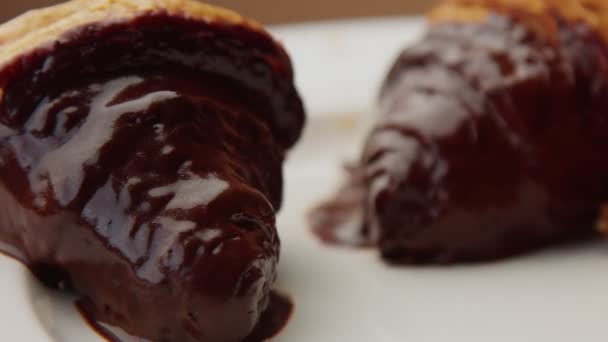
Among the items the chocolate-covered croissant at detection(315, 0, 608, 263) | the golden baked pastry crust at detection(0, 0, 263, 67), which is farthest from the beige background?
the chocolate-covered croissant at detection(315, 0, 608, 263)

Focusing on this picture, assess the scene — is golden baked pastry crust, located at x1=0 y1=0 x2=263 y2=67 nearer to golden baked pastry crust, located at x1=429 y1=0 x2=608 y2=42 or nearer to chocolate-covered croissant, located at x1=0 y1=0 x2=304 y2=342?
chocolate-covered croissant, located at x1=0 y1=0 x2=304 y2=342

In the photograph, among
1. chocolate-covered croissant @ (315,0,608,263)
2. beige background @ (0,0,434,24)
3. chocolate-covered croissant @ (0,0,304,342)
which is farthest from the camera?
chocolate-covered croissant @ (315,0,608,263)

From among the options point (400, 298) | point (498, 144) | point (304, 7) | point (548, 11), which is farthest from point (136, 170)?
point (304, 7)

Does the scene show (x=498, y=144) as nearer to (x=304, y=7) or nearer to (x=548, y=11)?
(x=548, y=11)

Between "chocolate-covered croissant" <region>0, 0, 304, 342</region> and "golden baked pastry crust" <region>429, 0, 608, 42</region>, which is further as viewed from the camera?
"golden baked pastry crust" <region>429, 0, 608, 42</region>

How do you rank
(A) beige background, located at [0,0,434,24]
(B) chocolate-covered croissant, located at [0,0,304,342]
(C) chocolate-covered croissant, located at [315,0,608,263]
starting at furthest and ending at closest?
(C) chocolate-covered croissant, located at [315,0,608,263] < (A) beige background, located at [0,0,434,24] < (B) chocolate-covered croissant, located at [0,0,304,342]

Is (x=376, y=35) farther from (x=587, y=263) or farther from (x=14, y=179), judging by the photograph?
(x=14, y=179)

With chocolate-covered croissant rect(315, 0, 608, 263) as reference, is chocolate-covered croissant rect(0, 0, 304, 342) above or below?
above

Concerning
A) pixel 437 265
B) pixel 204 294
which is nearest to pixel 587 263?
pixel 437 265
